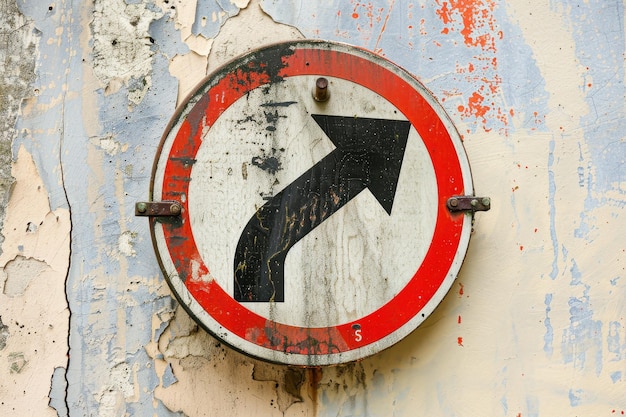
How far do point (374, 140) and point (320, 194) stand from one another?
0.45 feet

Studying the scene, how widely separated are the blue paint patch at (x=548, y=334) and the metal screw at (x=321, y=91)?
0.56 metres

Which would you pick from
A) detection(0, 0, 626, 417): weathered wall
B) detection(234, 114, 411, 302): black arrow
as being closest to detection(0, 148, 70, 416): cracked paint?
detection(0, 0, 626, 417): weathered wall

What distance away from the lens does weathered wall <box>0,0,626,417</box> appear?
122 centimetres

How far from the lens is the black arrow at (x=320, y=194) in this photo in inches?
45.5

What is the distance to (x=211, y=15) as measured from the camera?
131cm

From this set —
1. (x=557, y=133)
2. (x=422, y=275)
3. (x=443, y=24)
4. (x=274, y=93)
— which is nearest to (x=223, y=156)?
(x=274, y=93)

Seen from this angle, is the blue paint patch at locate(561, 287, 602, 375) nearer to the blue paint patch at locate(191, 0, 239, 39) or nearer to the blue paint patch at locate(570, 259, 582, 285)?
the blue paint patch at locate(570, 259, 582, 285)

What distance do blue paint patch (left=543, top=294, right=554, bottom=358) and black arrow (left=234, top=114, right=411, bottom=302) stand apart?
37 cm

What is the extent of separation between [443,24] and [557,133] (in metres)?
0.31

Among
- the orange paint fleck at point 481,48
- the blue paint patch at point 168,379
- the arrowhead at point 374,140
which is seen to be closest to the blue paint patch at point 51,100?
the blue paint patch at point 168,379

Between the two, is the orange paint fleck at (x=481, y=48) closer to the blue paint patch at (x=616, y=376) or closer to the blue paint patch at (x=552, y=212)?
the blue paint patch at (x=552, y=212)

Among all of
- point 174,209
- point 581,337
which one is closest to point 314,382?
point 174,209

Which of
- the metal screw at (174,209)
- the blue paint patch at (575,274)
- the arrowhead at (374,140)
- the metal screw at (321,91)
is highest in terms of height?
the metal screw at (321,91)

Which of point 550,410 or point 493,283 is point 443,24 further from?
point 550,410
